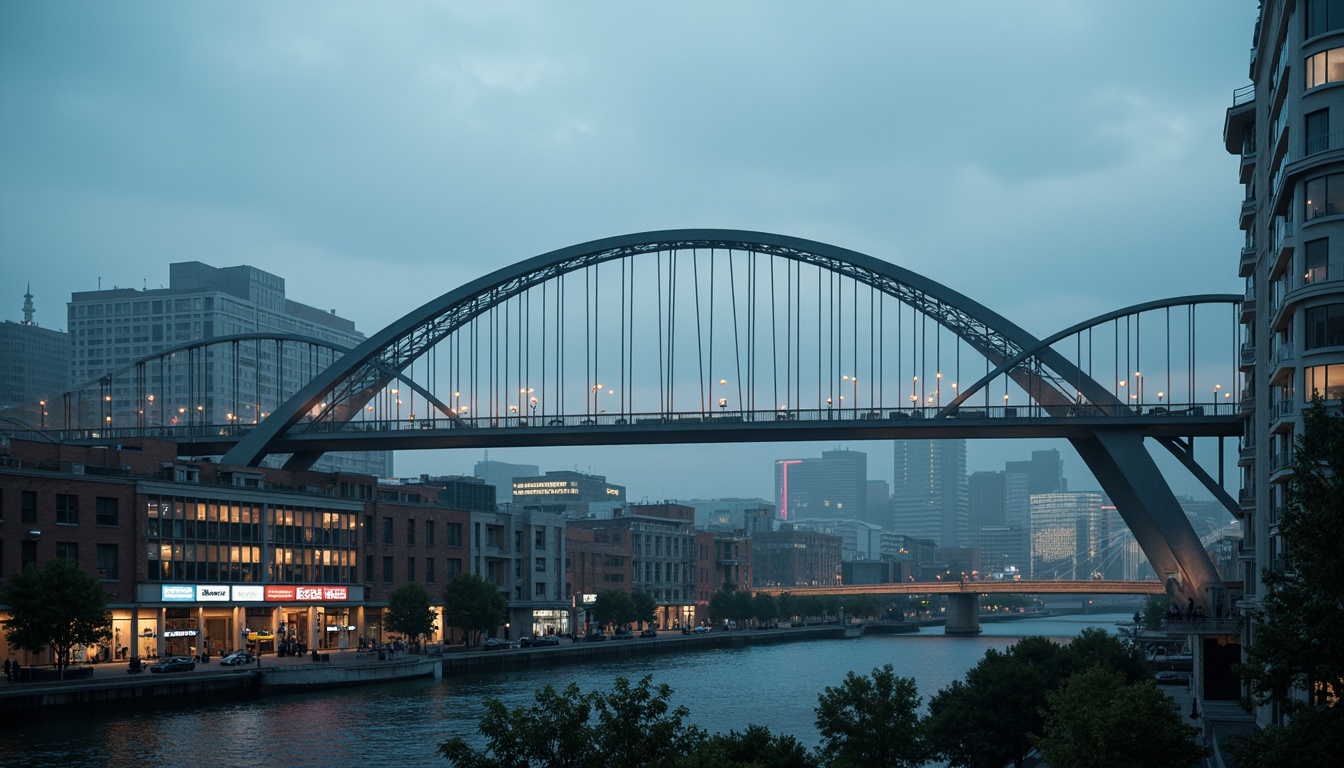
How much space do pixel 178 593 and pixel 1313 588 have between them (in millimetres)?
77428

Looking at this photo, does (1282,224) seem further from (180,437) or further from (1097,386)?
(180,437)

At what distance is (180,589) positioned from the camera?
91375 millimetres

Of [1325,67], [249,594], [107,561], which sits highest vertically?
[1325,67]

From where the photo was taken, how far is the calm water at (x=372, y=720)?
189 ft

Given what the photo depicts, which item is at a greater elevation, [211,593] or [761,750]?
[761,750]

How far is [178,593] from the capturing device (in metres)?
91.3

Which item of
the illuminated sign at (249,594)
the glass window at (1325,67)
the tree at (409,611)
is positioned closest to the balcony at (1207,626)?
the glass window at (1325,67)

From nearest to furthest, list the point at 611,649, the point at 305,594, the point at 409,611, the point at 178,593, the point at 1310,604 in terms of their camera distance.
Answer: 1. the point at 1310,604
2. the point at 178,593
3. the point at 305,594
4. the point at 409,611
5. the point at 611,649

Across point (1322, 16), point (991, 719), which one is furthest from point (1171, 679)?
point (1322, 16)

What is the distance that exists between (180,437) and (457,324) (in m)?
25.3

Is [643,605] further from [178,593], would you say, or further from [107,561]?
[107,561]

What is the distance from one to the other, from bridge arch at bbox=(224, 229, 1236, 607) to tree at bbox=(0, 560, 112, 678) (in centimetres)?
3376

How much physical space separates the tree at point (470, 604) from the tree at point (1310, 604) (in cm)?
8872

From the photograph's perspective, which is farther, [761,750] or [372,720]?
[372,720]
